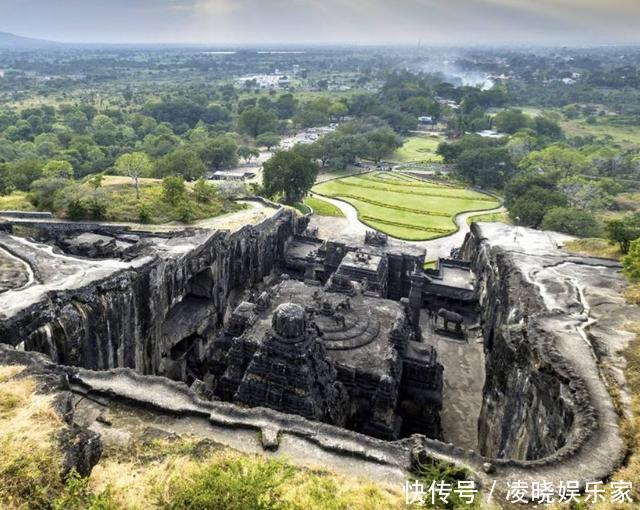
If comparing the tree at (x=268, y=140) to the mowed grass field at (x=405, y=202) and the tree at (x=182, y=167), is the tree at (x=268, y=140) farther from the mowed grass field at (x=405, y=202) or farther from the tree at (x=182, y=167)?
the tree at (x=182, y=167)

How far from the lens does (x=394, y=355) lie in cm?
2833

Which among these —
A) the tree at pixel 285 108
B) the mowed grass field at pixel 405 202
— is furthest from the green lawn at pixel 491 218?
the tree at pixel 285 108

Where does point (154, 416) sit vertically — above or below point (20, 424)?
below

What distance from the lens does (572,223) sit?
184ft

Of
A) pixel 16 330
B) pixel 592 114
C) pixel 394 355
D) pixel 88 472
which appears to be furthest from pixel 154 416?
pixel 592 114

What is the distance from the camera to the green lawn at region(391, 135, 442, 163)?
4572 inches

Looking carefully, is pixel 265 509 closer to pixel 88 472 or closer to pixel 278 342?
pixel 88 472

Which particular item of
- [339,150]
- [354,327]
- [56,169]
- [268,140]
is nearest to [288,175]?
[339,150]

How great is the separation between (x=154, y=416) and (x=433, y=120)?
161 metres

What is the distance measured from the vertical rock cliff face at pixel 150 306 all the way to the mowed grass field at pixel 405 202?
25.4 m

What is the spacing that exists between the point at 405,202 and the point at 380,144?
32.2 m

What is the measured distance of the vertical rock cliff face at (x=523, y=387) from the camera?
21.5 meters

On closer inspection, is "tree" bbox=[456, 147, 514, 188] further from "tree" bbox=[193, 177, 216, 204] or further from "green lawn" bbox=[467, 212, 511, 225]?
"tree" bbox=[193, 177, 216, 204]

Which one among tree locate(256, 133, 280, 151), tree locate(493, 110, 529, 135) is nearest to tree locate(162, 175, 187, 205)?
tree locate(256, 133, 280, 151)
